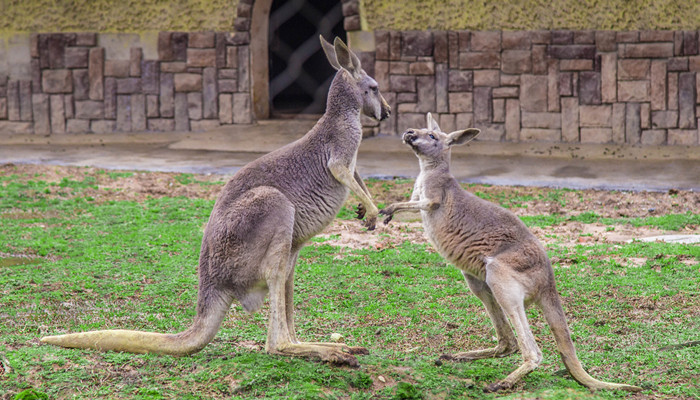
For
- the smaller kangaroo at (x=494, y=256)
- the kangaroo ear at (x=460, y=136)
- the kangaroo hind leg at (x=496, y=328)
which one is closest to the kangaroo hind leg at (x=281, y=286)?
the smaller kangaroo at (x=494, y=256)

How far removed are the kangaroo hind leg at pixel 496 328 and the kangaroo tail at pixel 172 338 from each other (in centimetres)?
118

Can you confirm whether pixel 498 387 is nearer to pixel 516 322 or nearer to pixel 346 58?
pixel 516 322

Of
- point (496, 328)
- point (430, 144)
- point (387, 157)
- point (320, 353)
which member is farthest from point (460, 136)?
point (387, 157)

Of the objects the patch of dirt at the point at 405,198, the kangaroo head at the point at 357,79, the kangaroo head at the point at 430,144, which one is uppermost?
the kangaroo head at the point at 357,79

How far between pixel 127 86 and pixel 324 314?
7935mm

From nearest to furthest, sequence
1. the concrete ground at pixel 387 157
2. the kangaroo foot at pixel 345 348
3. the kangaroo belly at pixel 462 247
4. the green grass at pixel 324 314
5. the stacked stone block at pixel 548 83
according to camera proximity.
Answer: the green grass at pixel 324 314
the kangaroo foot at pixel 345 348
the kangaroo belly at pixel 462 247
the concrete ground at pixel 387 157
the stacked stone block at pixel 548 83

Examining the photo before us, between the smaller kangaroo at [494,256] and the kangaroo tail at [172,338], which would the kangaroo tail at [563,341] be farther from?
the kangaroo tail at [172,338]

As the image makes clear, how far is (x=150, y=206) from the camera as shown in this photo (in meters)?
8.12

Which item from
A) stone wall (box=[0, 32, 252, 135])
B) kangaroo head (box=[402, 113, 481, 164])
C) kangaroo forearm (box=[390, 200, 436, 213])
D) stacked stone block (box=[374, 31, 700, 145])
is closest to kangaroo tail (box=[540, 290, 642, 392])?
kangaroo forearm (box=[390, 200, 436, 213])

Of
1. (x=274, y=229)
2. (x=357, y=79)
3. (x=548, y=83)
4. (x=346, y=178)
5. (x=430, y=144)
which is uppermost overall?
(x=357, y=79)

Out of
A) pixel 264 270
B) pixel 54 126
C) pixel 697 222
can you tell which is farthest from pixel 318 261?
pixel 54 126

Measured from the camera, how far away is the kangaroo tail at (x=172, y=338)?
388 cm

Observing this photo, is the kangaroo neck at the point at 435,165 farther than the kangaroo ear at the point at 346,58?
Yes

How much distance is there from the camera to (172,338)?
3.92 m
